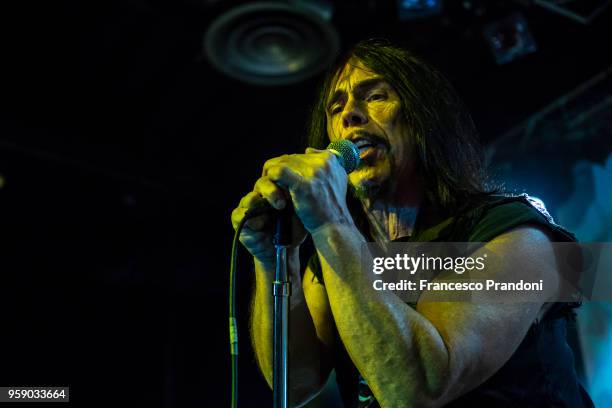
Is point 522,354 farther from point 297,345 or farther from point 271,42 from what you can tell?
point 271,42

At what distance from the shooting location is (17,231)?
15.4 ft

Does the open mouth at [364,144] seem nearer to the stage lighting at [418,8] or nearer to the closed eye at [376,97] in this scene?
the closed eye at [376,97]

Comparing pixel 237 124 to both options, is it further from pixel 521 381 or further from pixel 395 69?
pixel 521 381

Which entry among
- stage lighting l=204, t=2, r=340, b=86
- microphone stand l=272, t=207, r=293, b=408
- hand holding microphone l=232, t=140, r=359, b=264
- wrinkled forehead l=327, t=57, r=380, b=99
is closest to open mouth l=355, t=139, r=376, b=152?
wrinkled forehead l=327, t=57, r=380, b=99

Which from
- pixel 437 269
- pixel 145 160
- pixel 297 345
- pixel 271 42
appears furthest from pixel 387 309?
pixel 145 160

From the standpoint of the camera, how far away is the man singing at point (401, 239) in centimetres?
117

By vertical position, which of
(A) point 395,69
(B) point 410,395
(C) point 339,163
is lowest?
(B) point 410,395

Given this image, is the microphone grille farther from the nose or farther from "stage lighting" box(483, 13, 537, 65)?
"stage lighting" box(483, 13, 537, 65)

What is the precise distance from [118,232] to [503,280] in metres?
4.59

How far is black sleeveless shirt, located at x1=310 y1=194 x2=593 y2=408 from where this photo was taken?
4.37 ft

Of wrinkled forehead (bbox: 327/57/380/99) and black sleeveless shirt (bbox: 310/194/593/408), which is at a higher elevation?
wrinkled forehead (bbox: 327/57/380/99)

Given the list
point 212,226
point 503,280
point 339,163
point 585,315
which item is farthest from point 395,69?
point 212,226

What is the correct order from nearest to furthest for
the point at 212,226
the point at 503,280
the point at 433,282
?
the point at 503,280 < the point at 433,282 < the point at 212,226

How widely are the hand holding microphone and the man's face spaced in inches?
16.2
